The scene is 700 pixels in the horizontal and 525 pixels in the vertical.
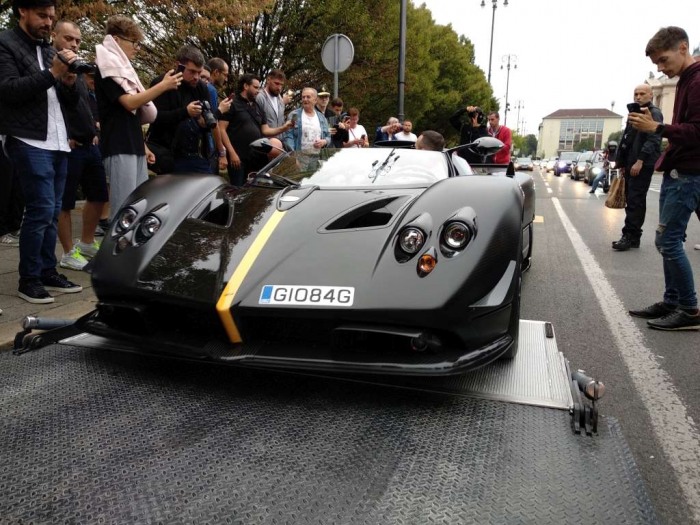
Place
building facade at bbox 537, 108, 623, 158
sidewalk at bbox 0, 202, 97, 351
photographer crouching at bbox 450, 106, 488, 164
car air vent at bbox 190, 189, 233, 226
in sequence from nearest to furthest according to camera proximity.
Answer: car air vent at bbox 190, 189, 233, 226 < sidewalk at bbox 0, 202, 97, 351 < photographer crouching at bbox 450, 106, 488, 164 < building facade at bbox 537, 108, 623, 158

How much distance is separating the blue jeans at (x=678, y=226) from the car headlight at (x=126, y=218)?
10.6 feet

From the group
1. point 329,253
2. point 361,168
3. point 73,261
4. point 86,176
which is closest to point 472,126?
point 361,168

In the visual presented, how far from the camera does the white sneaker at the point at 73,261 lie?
4.52m

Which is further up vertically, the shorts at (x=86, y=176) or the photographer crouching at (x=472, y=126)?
the photographer crouching at (x=472, y=126)

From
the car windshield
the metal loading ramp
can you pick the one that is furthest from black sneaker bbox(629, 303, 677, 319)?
the metal loading ramp

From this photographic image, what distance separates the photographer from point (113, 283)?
2359 mm

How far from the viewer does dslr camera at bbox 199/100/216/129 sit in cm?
435

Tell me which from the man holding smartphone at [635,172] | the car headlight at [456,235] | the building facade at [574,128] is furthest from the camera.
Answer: the building facade at [574,128]

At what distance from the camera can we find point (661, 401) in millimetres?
2547

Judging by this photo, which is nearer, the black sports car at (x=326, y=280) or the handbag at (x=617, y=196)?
the black sports car at (x=326, y=280)

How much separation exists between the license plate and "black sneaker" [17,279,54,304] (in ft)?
7.18

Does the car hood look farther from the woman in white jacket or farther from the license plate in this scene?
the woman in white jacket

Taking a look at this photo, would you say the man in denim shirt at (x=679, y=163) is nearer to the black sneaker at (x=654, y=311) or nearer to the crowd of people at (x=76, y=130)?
the black sneaker at (x=654, y=311)

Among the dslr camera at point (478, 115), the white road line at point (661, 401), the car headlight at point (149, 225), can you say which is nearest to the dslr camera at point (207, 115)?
the car headlight at point (149, 225)
